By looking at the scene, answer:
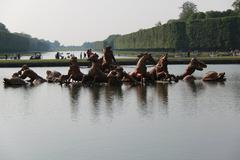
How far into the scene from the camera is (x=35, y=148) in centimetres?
1020

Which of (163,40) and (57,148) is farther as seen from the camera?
(163,40)

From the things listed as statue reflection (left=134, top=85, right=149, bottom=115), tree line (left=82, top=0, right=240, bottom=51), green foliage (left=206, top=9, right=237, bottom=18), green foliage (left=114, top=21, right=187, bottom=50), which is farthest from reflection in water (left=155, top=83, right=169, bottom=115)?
green foliage (left=206, top=9, right=237, bottom=18)

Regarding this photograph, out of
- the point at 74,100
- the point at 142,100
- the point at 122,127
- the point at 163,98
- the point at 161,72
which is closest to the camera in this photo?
the point at 122,127

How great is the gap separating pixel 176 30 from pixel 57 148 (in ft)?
236

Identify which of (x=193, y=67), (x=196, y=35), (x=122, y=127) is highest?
(x=196, y=35)

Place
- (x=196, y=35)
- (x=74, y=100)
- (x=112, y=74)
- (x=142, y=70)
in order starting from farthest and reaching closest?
(x=196, y=35) < (x=142, y=70) < (x=112, y=74) < (x=74, y=100)

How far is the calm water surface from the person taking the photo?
9.66 metres

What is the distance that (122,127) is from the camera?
1200cm

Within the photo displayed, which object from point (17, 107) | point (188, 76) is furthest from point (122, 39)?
point (17, 107)

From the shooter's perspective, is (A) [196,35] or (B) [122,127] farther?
(A) [196,35]

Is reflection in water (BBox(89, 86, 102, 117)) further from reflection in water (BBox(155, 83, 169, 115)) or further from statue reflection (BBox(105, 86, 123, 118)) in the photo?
reflection in water (BBox(155, 83, 169, 115))

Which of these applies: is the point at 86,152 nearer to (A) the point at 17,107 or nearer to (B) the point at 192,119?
(B) the point at 192,119

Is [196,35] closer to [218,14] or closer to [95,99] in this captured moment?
[218,14]

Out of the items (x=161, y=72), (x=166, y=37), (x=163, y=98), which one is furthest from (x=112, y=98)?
(x=166, y=37)
